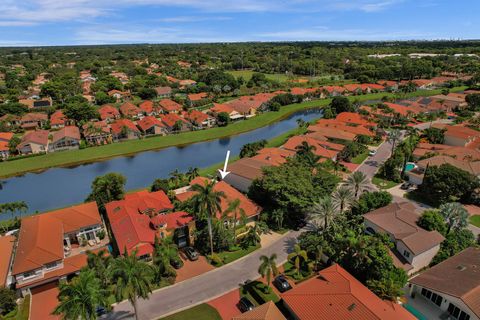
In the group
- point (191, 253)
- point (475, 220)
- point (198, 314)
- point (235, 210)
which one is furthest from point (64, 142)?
point (475, 220)

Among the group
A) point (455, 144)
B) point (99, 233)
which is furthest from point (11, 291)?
point (455, 144)

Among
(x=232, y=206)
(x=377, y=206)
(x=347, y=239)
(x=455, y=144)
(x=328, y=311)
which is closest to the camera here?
(x=328, y=311)

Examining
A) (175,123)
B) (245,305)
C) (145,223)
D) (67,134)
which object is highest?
(175,123)

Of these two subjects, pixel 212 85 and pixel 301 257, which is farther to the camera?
pixel 212 85

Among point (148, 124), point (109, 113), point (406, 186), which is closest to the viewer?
point (406, 186)

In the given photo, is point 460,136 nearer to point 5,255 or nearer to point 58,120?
point 5,255

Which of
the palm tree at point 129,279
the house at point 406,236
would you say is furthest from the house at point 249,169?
the palm tree at point 129,279

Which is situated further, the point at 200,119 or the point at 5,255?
the point at 200,119

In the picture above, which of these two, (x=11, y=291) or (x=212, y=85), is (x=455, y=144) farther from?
(x=212, y=85)
